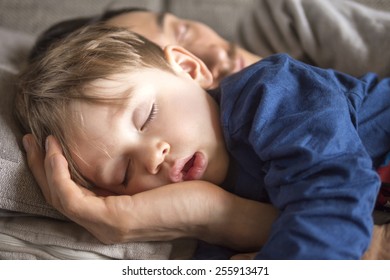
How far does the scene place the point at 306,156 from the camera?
28.2 inches

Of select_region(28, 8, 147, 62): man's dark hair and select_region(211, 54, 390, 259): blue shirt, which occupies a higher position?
select_region(211, 54, 390, 259): blue shirt

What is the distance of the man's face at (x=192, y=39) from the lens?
1.22 meters

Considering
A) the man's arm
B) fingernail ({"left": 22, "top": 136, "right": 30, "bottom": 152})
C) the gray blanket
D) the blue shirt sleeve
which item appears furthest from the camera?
the gray blanket

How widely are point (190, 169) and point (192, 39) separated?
0.55m

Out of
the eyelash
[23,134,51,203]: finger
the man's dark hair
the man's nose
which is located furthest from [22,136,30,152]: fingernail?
the man's nose

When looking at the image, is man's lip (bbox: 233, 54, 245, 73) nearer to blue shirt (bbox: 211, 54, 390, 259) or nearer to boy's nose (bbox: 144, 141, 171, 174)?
blue shirt (bbox: 211, 54, 390, 259)

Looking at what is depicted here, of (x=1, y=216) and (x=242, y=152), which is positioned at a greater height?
(x=242, y=152)

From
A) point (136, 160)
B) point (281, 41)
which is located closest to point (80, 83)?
point (136, 160)

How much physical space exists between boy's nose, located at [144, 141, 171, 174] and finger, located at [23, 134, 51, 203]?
21 cm

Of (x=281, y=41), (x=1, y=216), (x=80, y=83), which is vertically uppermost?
(x=80, y=83)

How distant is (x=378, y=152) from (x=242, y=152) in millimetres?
256

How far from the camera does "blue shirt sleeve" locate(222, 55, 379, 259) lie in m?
0.69

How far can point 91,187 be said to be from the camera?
91cm
